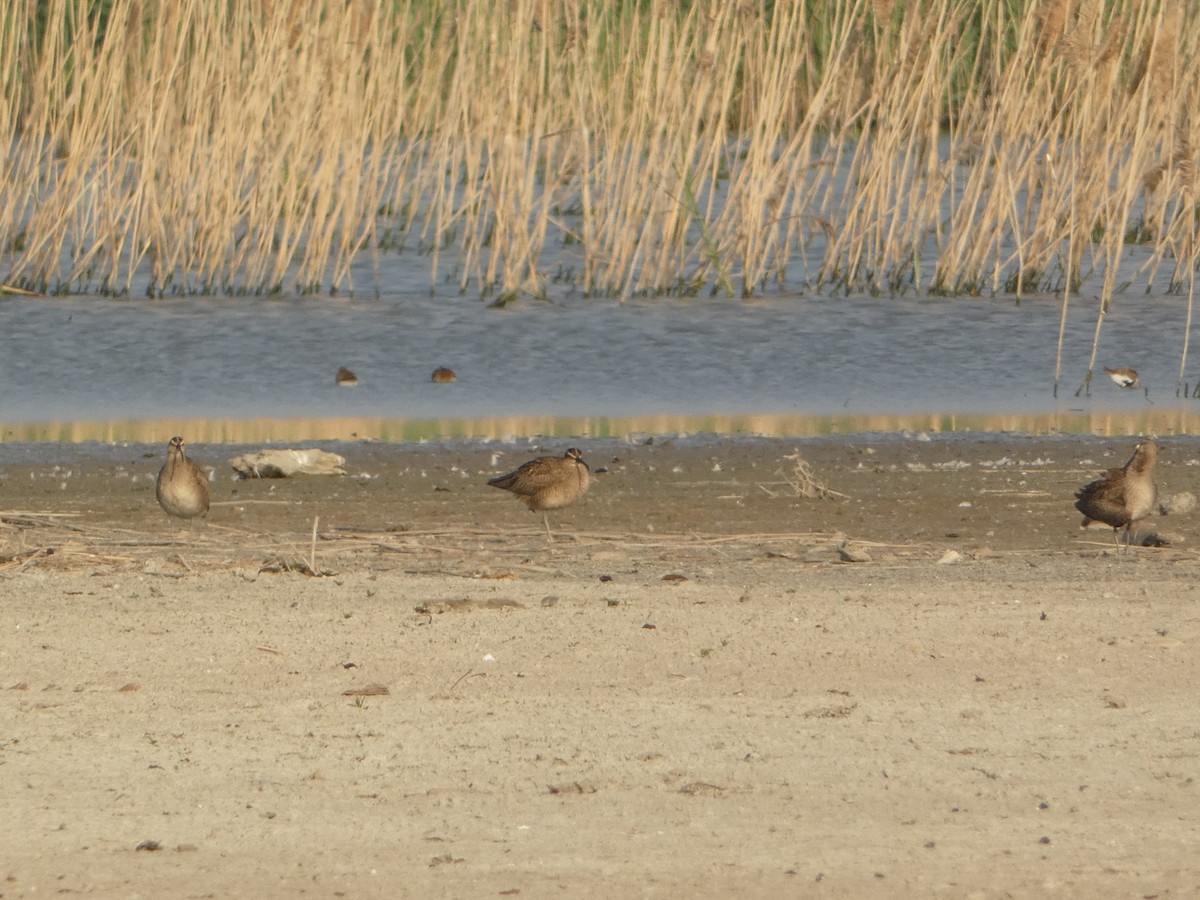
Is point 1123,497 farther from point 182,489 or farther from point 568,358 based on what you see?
point 568,358

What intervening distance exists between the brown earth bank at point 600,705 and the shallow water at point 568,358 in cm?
333

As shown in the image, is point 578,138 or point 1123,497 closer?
point 1123,497

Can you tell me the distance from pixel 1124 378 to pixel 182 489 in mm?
5831

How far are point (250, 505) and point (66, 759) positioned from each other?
3.62m

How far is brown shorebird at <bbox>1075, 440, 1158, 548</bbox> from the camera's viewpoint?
20.8ft

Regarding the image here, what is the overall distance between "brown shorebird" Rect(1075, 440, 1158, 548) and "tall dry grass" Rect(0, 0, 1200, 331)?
466 cm

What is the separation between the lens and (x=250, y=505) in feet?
24.1

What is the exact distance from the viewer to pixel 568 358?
1144cm

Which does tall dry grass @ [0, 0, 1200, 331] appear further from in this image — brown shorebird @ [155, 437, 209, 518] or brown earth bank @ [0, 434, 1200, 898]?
brown earth bank @ [0, 434, 1200, 898]

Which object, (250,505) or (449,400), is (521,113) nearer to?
(449,400)

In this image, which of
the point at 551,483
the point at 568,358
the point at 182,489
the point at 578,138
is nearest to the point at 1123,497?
the point at 551,483

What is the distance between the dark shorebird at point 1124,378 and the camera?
10836 millimetres

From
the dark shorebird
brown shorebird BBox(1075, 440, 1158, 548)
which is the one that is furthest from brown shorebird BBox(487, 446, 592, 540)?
the dark shorebird

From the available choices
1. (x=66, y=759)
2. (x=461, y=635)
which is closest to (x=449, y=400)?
(x=461, y=635)
